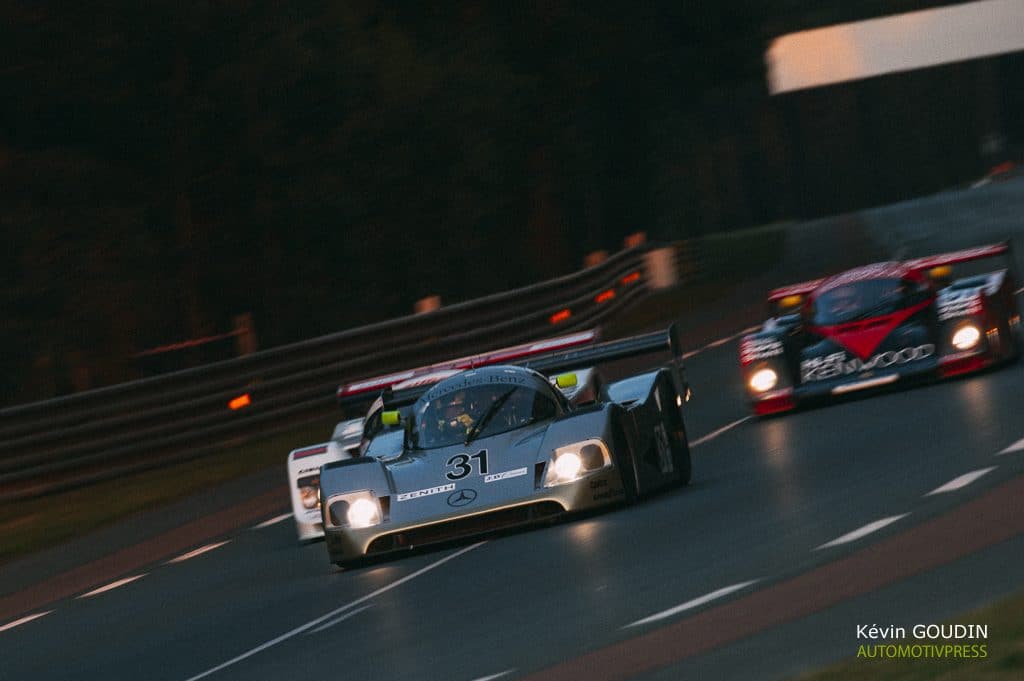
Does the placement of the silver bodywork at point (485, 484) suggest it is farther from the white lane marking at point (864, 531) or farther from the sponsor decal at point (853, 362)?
the sponsor decal at point (853, 362)

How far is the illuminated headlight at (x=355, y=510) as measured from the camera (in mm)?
12875

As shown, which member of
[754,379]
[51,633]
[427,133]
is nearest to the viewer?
[51,633]

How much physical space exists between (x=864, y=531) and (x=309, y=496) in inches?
226

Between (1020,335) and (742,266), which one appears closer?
(1020,335)

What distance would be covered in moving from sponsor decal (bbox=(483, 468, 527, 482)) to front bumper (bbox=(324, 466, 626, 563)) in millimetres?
175

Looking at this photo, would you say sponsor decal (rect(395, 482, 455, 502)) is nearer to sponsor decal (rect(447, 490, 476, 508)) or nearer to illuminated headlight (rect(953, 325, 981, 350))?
sponsor decal (rect(447, 490, 476, 508))

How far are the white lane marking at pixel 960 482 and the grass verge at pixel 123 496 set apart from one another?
8603mm

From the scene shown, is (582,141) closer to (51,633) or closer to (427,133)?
(427,133)

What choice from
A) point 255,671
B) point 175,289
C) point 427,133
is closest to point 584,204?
point 427,133

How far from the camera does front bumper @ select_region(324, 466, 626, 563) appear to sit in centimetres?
1266

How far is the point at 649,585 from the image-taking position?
1045cm

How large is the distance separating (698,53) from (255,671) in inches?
1295

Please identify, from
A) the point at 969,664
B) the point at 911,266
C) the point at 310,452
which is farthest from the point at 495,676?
the point at 911,266

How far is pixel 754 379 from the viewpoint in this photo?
680 inches
